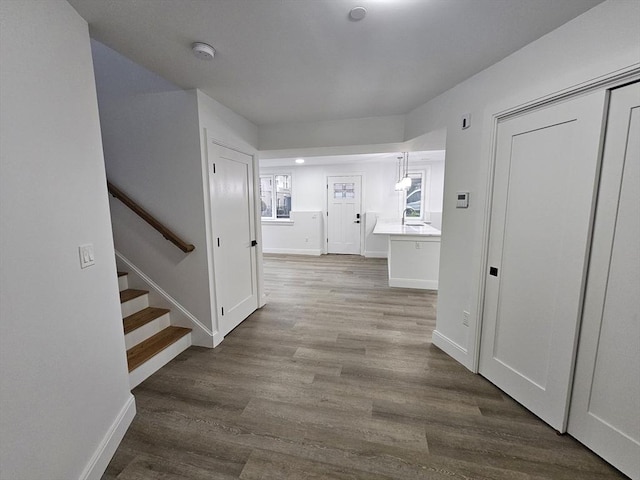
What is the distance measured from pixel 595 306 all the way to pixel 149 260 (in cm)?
342

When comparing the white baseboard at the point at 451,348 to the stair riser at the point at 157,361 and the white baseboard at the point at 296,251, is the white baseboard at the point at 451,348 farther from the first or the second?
the white baseboard at the point at 296,251

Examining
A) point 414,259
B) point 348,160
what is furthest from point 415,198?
point 414,259

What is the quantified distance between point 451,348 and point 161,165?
3169 mm

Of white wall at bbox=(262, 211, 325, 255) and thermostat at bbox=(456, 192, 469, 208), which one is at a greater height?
thermostat at bbox=(456, 192, 469, 208)

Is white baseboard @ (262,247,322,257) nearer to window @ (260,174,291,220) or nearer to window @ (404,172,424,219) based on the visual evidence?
window @ (260,174,291,220)

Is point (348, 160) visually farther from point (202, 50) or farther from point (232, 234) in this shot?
point (202, 50)

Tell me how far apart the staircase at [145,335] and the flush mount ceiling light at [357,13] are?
2746 mm

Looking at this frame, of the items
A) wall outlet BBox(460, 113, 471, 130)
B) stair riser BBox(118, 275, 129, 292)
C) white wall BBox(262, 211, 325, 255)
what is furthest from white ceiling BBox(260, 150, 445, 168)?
stair riser BBox(118, 275, 129, 292)

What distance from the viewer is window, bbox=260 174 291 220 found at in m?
7.17

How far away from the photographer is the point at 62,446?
3.76 ft

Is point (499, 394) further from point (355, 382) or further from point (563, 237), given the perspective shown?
point (563, 237)

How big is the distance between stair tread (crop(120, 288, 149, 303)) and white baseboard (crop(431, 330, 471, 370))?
294cm

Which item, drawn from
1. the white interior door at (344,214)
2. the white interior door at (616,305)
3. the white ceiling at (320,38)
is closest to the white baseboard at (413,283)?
the white interior door at (344,214)

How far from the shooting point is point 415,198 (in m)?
6.72
